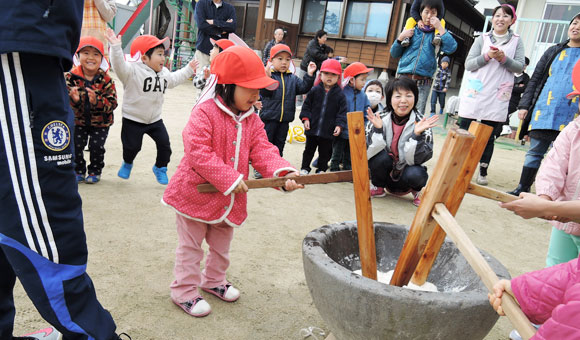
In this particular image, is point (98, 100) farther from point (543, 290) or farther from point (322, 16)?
point (322, 16)

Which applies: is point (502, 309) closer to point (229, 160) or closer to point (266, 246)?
point (229, 160)

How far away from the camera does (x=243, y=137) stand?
7.54 ft

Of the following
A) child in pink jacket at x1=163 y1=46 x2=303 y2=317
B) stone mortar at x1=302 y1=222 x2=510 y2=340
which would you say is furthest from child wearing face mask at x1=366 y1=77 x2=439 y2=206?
stone mortar at x1=302 y1=222 x2=510 y2=340

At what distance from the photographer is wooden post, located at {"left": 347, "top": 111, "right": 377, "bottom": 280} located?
5.93ft

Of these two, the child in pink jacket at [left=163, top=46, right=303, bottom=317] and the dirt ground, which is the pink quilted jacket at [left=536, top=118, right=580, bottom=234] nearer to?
the dirt ground

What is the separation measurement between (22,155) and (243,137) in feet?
3.73

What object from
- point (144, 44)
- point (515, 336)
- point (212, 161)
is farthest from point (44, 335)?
point (144, 44)

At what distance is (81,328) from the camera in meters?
1.50

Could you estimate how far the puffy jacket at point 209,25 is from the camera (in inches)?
316

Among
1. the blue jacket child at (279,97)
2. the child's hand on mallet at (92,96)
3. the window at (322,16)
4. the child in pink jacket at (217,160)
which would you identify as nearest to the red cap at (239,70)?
the child in pink jacket at (217,160)

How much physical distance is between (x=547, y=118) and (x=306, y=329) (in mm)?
3696

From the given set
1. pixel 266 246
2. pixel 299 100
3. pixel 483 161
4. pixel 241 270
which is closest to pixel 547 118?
pixel 483 161

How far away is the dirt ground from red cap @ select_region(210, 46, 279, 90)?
1208mm

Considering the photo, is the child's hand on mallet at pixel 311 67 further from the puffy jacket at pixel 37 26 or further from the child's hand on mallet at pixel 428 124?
the puffy jacket at pixel 37 26
